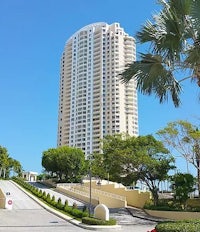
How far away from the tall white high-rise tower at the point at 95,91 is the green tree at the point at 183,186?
276 ft

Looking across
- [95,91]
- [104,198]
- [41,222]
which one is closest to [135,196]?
[104,198]

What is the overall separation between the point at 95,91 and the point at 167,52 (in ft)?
360

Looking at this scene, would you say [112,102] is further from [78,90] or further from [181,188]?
[181,188]

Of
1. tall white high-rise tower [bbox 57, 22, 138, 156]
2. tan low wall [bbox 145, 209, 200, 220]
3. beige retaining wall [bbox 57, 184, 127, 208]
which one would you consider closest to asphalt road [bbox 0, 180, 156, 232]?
A: tan low wall [bbox 145, 209, 200, 220]

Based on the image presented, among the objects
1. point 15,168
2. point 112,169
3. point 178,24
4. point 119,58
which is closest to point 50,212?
point 112,169

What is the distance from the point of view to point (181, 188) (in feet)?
98.2

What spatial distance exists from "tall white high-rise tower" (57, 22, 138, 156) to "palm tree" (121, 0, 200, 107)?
102 meters

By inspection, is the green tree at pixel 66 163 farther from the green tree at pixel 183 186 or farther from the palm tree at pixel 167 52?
the palm tree at pixel 167 52

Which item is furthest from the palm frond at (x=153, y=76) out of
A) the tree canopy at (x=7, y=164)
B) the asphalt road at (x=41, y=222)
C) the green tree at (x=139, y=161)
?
the tree canopy at (x=7, y=164)

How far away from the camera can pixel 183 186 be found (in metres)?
30.1

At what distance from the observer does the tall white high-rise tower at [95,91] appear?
11806cm

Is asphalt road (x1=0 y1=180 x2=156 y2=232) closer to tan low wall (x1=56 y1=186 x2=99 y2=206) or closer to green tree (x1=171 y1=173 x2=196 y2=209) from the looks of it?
green tree (x1=171 y1=173 x2=196 y2=209)

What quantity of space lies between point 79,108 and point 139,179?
8836 cm

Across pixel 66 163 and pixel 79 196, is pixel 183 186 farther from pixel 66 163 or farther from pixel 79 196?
pixel 66 163
